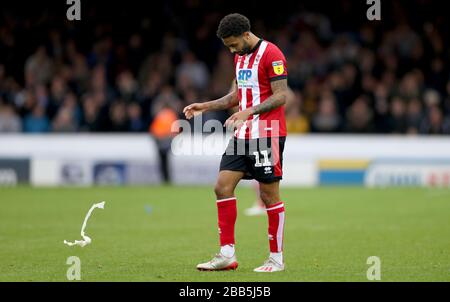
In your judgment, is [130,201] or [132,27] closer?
[130,201]

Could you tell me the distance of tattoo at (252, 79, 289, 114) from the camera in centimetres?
793

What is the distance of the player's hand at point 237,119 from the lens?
7.74m

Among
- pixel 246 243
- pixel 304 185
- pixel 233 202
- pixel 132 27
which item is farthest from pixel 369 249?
pixel 132 27

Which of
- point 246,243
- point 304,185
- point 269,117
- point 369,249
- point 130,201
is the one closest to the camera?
point 269,117

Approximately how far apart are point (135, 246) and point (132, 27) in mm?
14503

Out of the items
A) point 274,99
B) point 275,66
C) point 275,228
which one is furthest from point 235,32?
point 275,228

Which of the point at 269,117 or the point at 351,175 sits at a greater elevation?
the point at 269,117

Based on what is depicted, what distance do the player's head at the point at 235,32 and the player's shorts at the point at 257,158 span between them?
861 millimetres

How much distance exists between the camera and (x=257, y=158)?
820cm

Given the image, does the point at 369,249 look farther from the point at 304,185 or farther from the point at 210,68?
the point at 210,68

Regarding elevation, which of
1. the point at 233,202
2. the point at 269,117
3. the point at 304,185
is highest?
the point at 269,117

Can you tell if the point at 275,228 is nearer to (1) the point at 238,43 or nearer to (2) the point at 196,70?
(1) the point at 238,43

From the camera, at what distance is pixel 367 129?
20.8 metres

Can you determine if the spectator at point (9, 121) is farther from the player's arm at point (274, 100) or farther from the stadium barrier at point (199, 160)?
the player's arm at point (274, 100)
